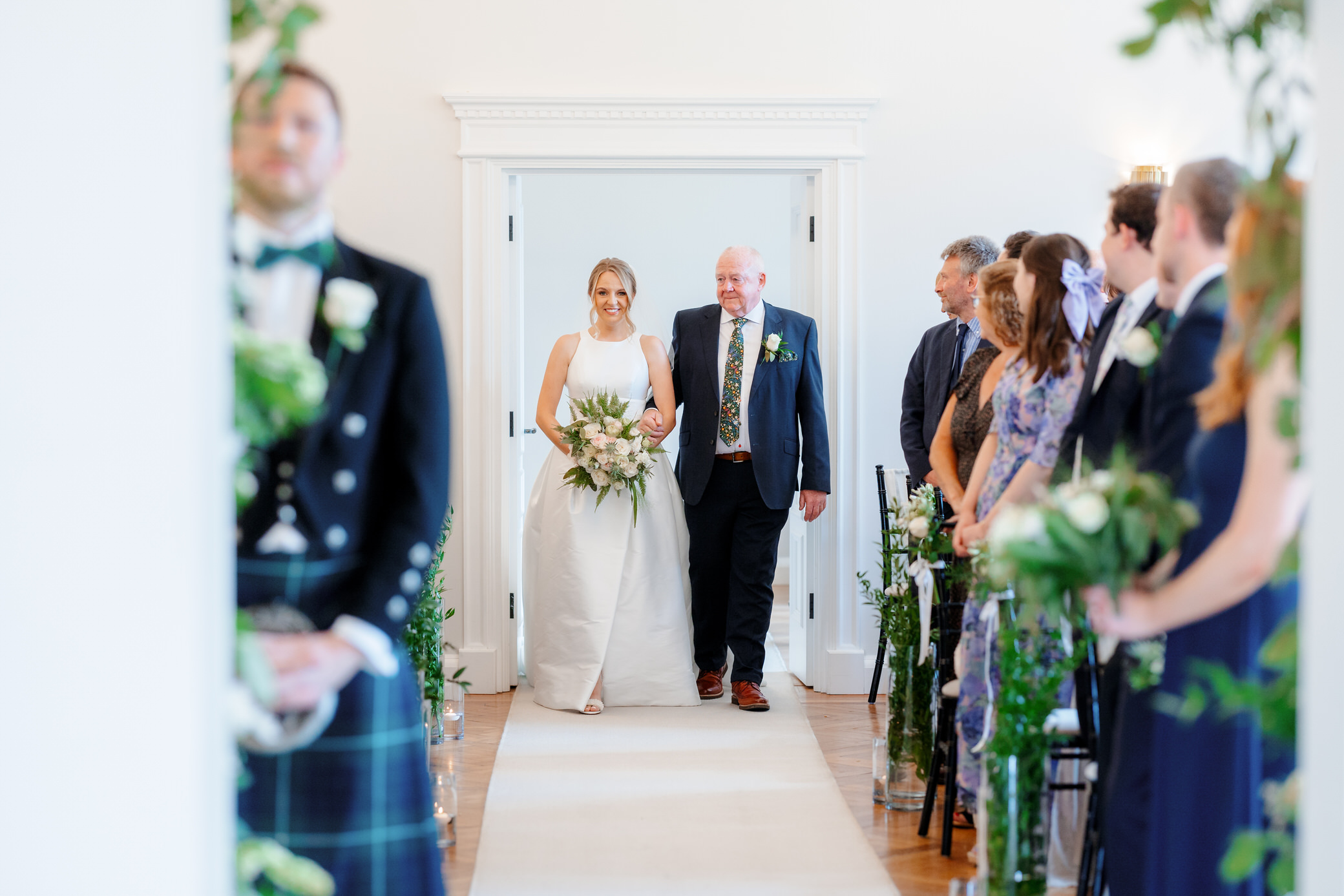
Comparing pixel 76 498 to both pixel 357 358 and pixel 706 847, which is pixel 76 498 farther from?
pixel 706 847

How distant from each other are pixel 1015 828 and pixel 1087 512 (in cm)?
118

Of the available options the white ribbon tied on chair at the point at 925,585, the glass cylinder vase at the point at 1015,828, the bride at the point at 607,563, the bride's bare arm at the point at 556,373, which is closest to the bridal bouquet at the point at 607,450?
the bride at the point at 607,563

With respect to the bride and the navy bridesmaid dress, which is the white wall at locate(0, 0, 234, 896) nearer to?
the navy bridesmaid dress

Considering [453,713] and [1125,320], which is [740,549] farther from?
[1125,320]

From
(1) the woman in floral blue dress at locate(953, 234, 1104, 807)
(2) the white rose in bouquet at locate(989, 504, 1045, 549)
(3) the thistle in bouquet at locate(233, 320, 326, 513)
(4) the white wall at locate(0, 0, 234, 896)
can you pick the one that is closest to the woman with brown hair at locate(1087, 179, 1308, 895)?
(2) the white rose in bouquet at locate(989, 504, 1045, 549)

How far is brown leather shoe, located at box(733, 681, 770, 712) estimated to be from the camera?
15.8 feet

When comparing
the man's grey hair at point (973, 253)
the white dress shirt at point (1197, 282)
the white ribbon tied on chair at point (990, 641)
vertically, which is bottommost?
the white ribbon tied on chair at point (990, 641)

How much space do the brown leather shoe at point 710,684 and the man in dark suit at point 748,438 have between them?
0.51 ft

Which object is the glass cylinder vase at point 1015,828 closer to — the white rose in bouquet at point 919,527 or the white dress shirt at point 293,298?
the white rose in bouquet at point 919,527

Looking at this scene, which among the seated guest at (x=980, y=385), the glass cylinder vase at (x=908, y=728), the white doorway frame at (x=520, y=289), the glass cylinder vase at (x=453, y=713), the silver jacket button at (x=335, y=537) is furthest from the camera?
the white doorway frame at (x=520, y=289)

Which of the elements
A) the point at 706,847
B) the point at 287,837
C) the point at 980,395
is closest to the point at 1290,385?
the point at 287,837

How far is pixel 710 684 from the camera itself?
16.7 feet

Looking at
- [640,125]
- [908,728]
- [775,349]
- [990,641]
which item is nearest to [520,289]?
[640,125]

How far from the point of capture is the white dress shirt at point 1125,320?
91.7 inches
